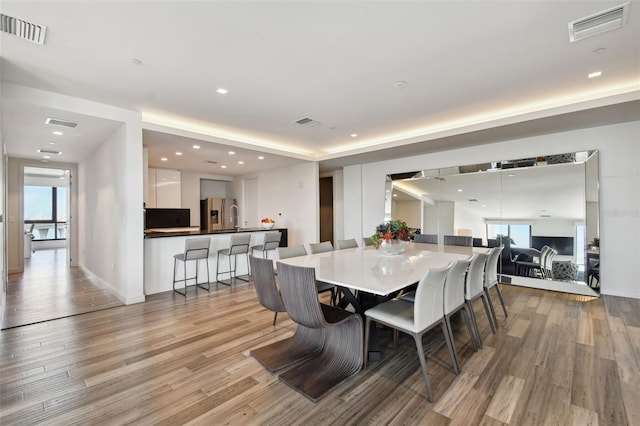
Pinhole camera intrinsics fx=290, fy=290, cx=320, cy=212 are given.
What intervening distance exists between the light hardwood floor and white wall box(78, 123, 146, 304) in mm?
828

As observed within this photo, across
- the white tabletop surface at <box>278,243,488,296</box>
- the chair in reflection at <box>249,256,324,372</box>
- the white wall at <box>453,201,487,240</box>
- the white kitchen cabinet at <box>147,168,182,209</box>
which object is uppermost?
the white kitchen cabinet at <box>147,168,182,209</box>

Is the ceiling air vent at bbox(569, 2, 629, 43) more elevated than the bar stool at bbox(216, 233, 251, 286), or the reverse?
the ceiling air vent at bbox(569, 2, 629, 43)

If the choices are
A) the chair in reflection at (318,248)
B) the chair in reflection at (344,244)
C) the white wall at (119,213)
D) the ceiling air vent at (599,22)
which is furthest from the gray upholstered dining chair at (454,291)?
the white wall at (119,213)

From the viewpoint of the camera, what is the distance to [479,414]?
182 centimetres

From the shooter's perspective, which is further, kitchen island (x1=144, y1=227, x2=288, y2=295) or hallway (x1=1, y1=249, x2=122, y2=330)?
kitchen island (x1=144, y1=227, x2=288, y2=295)

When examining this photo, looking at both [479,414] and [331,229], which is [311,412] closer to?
[479,414]

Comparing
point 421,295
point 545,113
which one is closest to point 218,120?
point 421,295

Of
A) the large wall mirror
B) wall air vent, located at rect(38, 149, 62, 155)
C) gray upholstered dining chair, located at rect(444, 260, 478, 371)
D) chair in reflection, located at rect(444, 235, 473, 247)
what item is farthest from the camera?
wall air vent, located at rect(38, 149, 62, 155)

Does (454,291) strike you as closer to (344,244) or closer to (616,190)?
(344,244)

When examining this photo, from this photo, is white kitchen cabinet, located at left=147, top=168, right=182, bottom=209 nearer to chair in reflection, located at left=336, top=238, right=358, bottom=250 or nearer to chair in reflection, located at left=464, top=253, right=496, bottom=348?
chair in reflection, located at left=336, top=238, right=358, bottom=250

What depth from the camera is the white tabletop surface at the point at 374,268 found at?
2.03 metres

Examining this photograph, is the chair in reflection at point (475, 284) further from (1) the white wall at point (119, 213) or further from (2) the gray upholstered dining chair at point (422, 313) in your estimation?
(1) the white wall at point (119, 213)

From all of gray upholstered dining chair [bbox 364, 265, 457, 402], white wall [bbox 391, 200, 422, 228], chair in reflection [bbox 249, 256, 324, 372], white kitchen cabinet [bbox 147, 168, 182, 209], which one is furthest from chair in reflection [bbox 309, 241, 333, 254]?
white kitchen cabinet [bbox 147, 168, 182, 209]

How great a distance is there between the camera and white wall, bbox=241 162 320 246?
270 inches
